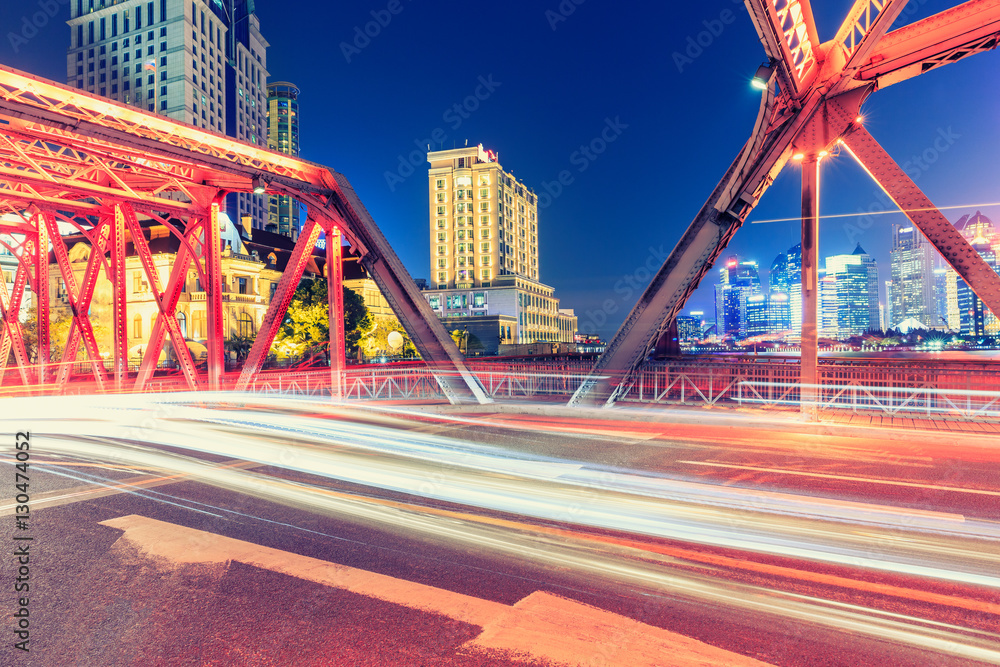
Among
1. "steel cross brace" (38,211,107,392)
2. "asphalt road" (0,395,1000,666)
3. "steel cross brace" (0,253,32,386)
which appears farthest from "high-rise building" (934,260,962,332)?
"steel cross brace" (0,253,32,386)

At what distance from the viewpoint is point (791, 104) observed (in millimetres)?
13422

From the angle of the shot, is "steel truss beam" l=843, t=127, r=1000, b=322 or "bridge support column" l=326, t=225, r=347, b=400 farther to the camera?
"bridge support column" l=326, t=225, r=347, b=400

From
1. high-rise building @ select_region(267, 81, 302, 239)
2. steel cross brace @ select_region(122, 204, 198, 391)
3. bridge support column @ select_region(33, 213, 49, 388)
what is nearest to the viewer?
steel cross brace @ select_region(122, 204, 198, 391)

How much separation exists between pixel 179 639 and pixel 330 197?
1516cm

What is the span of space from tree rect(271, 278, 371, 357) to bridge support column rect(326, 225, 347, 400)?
85.3ft

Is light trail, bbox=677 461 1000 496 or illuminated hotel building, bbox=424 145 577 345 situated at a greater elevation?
illuminated hotel building, bbox=424 145 577 345

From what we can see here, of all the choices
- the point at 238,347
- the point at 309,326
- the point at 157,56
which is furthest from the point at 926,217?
the point at 157,56

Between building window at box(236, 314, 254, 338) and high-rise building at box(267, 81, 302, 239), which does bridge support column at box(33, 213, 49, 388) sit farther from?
high-rise building at box(267, 81, 302, 239)

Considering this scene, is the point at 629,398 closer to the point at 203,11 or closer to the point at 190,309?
the point at 190,309

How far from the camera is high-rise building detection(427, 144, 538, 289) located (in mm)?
123812

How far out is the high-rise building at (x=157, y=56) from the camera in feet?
308

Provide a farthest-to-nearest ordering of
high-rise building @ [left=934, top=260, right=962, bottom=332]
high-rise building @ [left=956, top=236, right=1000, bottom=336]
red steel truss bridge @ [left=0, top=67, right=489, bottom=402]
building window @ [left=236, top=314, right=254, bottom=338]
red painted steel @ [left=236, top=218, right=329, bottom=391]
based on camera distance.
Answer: high-rise building @ [left=934, top=260, right=962, bottom=332] → high-rise building @ [left=956, top=236, right=1000, bottom=336] → building window @ [left=236, top=314, right=254, bottom=338] → red painted steel @ [left=236, top=218, right=329, bottom=391] → red steel truss bridge @ [left=0, top=67, right=489, bottom=402]

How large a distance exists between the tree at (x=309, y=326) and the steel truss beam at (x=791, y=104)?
113 ft

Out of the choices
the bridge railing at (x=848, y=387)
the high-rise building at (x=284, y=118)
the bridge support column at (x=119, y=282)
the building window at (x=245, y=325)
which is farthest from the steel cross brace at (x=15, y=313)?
the high-rise building at (x=284, y=118)
